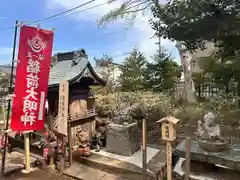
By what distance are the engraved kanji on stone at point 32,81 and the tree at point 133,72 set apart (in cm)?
819

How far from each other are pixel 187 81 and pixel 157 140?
5115mm

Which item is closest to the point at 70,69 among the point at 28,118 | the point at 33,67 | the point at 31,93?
the point at 33,67

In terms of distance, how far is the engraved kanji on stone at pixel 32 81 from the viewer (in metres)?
5.46

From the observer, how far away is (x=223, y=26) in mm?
5418

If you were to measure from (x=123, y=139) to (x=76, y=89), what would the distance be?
247cm

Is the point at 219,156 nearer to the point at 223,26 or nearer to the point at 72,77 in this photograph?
the point at 223,26

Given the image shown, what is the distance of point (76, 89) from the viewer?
7.39 metres

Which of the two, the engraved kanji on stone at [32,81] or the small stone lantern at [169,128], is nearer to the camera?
the small stone lantern at [169,128]

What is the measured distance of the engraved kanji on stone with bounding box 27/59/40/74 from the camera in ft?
17.8

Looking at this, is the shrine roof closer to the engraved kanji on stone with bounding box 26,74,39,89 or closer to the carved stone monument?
the engraved kanji on stone with bounding box 26,74,39,89

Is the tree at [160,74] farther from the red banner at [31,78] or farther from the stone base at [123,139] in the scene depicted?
the red banner at [31,78]

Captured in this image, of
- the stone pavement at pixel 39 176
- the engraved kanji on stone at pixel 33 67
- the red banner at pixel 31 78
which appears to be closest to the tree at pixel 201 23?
the red banner at pixel 31 78

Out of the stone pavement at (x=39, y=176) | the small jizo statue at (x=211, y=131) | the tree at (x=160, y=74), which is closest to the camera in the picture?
the small jizo statue at (x=211, y=131)

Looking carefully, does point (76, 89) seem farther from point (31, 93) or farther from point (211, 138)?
point (211, 138)
